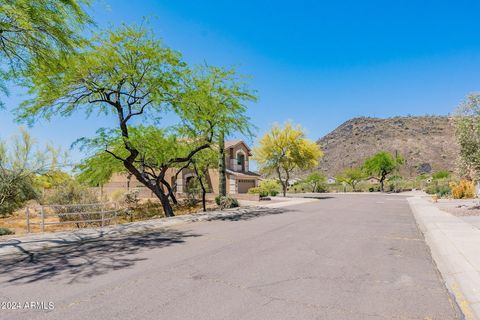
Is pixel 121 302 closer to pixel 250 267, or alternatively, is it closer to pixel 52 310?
pixel 52 310

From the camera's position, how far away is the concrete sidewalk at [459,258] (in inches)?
210

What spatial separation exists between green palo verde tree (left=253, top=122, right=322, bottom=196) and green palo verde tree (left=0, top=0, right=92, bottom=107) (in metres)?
33.8

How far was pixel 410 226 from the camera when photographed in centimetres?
1437

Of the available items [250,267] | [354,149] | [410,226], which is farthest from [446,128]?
[250,267]

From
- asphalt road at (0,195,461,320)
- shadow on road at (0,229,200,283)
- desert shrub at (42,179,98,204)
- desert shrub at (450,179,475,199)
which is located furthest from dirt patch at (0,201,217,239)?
desert shrub at (450,179,475,199)

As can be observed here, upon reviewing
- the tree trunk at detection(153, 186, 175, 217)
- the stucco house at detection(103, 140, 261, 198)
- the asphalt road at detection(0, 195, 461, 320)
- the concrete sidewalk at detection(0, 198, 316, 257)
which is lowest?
the asphalt road at detection(0, 195, 461, 320)

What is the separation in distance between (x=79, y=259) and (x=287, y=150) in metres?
36.7

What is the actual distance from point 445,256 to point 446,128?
442ft

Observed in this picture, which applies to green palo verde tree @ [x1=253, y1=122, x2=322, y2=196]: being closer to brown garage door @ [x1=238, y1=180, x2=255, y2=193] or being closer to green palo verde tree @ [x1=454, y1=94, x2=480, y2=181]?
brown garage door @ [x1=238, y1=180, x2=255, y2=193]

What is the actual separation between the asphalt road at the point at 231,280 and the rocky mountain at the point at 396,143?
9966 cm

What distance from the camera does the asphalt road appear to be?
4832mm

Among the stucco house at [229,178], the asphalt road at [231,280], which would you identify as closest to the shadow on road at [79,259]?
the asphalt road at [231,280]

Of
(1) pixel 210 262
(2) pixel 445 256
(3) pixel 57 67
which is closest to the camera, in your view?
(1) pixel 210 262

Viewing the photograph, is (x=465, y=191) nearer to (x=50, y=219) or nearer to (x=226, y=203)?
(x=226, y=203)
